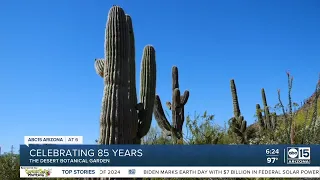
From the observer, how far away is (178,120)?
45.2 ft

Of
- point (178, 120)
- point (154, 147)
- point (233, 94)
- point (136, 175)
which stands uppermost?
point (233, 94)

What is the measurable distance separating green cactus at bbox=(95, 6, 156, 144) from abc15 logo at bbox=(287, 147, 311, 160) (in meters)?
3.24

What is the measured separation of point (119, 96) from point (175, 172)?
6.75ft

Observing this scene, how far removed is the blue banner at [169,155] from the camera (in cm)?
722

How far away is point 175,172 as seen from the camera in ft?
24.8

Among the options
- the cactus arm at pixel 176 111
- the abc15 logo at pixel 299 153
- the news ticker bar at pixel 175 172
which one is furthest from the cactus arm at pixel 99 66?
the abc15 logo at pixel 299 153

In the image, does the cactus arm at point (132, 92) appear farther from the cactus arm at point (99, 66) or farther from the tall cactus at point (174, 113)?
the tall cactus at point (174, 113)

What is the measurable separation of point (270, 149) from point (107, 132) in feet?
10.4

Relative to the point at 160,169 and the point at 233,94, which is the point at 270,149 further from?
Result: the point at 233,94

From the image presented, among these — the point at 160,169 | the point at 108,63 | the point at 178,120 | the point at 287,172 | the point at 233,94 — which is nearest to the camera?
the point at 287,172

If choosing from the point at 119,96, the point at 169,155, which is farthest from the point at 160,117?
the point at 169,155

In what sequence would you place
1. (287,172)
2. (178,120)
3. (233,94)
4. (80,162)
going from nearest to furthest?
1. (287,172)
2. (80,162)
3. (178,120)
4. (233,94)

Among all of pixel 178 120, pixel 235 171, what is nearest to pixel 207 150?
pixel 235 171

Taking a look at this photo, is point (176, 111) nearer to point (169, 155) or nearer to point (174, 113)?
point (174, 113)
